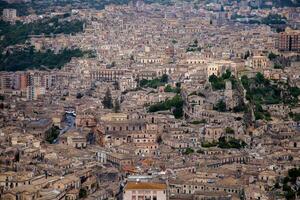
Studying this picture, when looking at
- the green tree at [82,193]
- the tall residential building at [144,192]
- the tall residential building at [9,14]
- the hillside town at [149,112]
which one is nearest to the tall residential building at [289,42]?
the hillside town at [149,112]

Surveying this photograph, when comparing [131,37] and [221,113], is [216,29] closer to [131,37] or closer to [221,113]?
[131,37]

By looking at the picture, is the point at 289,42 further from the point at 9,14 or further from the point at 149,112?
the point at 9,14

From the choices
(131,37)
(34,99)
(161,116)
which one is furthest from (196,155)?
(131,37)

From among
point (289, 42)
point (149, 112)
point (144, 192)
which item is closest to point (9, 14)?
point (289, 42)

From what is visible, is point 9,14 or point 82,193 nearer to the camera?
point 82,193

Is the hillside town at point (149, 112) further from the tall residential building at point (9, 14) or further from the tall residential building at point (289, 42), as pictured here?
the tall residential building at point (9, 14)

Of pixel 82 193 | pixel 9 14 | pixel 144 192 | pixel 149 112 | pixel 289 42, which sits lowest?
pixel 149 112

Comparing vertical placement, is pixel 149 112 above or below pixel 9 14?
below
